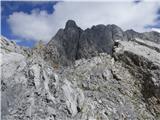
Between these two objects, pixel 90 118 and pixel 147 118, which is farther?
pixel 147 118

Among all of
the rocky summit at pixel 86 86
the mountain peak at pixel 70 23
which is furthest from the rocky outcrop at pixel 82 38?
the rocky summit at pixel 86 86

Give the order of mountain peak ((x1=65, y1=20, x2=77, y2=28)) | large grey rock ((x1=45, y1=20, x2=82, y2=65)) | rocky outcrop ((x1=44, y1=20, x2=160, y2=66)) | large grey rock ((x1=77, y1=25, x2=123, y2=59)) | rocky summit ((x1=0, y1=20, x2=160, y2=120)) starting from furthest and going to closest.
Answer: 1. mountain peak ((x1=65, y1=20, x2=77, y2=28))
2. large grey rock ((x1=45, y1=20, x2=82, y2=65))
3. rocky outcrop ((x1=44, y1=20, x2=160, y2=66))
4. large grey rock ((x1=77, y1=25, x2=123, y2=59))
5. rocky summit ((x1=0, y1=20, x2=160, y2=120))

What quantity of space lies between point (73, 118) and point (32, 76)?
273 centimetres

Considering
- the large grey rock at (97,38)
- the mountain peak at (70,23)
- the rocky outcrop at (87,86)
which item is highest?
the mountain peak at (70,23)

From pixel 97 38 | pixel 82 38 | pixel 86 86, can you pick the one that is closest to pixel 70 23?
pixel 82 38

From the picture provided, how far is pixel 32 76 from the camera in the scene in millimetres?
15516

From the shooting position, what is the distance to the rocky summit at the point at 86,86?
1458 centimetres

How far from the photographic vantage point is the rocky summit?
47.8 feet

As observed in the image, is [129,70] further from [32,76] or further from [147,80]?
[32,76]

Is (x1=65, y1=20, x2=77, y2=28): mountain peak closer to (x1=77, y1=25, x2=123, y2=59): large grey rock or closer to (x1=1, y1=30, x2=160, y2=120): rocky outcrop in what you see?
(x1=77, y1=25, x2=123, y2=59): large grey rock

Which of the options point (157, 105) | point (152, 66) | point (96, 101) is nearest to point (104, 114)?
point (96, 101)

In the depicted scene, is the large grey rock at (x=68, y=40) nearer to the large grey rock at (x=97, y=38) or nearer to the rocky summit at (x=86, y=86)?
the large grey rock at (x=97, y=38)

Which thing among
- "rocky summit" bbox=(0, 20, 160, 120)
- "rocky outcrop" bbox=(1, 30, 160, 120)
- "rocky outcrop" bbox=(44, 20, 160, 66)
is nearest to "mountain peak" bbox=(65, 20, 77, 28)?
"rocky outcrop" bbox=(44, 20, 160, 66)

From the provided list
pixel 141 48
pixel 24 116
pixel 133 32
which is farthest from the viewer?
pixel 133 32
